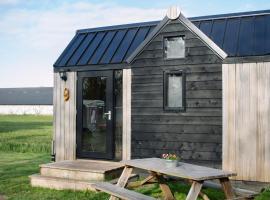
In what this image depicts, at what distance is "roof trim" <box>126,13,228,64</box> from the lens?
9473 millimetres

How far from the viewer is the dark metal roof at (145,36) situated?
9.49 m

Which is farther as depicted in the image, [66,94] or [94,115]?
[66,94]

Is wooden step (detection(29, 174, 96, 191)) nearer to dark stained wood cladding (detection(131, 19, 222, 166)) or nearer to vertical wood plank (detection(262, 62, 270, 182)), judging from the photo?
dark stained wood cladding (detection(131, 19, 222, 166))

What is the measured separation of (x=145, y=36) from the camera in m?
11.3

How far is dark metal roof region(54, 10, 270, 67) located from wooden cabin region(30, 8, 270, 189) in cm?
3

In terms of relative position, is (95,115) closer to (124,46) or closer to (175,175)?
(124,46)

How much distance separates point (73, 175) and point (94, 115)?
2.37 meters

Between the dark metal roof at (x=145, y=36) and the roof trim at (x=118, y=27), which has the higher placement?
the roof trim at (x=118, y=27)

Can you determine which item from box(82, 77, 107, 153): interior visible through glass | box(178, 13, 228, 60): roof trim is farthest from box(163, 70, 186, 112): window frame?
box(82, 77, 107, 153): interior visible through glass

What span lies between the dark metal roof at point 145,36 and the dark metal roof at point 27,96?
74933 mm

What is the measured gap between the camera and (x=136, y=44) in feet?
36.7

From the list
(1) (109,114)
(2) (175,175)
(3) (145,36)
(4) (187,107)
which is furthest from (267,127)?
(3) (145,36)

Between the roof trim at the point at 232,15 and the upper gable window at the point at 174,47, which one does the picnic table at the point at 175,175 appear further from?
the roof trim at the point at 232,15

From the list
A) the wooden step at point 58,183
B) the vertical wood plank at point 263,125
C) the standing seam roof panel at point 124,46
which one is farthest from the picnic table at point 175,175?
the standing seam roof panel at point 124,46
